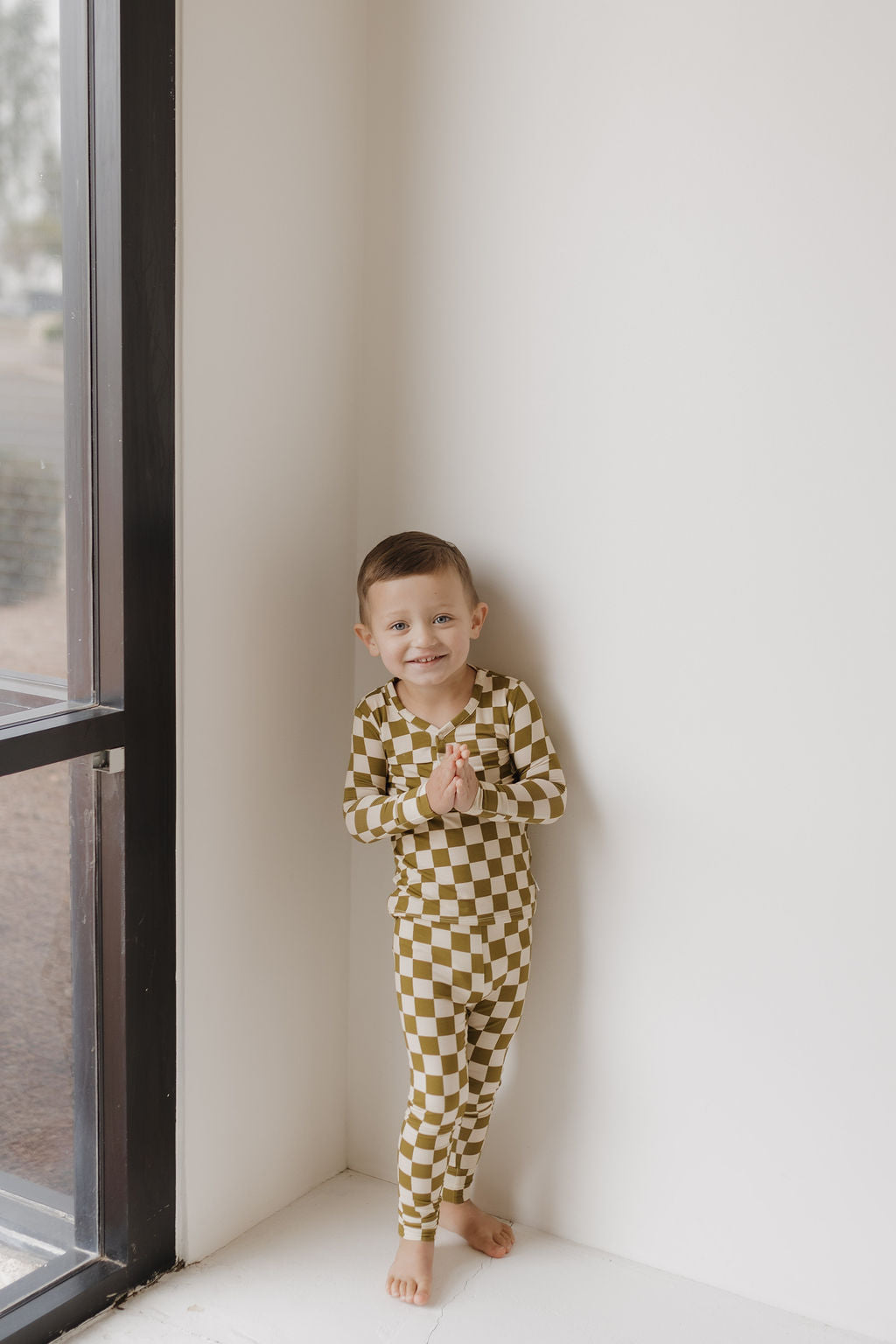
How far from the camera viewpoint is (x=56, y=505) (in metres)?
1.41

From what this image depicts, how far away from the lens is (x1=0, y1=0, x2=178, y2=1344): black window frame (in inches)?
54.4

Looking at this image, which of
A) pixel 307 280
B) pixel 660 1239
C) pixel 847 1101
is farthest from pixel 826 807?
pixel 307 280

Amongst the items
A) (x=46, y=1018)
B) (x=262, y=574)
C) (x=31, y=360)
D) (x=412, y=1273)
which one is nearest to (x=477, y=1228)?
(x=412, y=1273)

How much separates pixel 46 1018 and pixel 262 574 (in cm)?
64

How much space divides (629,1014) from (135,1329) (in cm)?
76

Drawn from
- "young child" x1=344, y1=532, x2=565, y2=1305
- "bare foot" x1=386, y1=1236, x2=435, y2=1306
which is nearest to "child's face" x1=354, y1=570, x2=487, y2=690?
"young child" x1=344, y1=532, x2=565, y2=1305

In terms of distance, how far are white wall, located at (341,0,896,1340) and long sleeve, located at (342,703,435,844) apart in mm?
219

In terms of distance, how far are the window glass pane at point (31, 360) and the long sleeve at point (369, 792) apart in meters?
0.45

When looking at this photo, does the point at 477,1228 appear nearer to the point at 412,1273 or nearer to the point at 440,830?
the point at 412,1273

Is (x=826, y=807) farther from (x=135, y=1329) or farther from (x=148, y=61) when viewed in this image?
(x=148, y=61)

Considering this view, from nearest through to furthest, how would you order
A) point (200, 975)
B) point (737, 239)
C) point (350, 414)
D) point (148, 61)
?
point (148, 61) → point (737, 239) → point (200, 975) → point (350, 414)

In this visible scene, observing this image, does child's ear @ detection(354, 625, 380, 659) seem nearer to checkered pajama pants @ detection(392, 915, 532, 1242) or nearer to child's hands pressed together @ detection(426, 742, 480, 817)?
child's hands pressed together @ detection(426, 742, 480, 817)

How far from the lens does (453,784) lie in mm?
1491

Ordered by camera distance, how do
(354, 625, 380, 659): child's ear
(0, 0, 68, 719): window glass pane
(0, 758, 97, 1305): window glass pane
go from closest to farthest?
(0, 0, 68, 719): window glass pane
(0, 758, 97, 1305): window glass pane
(354, 625, 380, 659): child's ear
